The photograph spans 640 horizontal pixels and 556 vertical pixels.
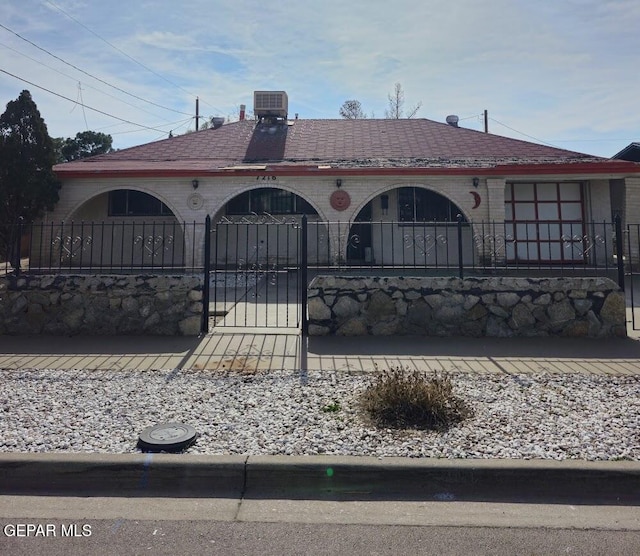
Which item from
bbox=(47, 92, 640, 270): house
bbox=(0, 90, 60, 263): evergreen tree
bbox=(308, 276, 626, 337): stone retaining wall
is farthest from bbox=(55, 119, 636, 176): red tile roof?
bbox=(308, 276, 626, 337): stone retaining wall

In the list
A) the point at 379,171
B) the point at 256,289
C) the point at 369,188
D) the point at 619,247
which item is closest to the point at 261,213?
the point at 369,188

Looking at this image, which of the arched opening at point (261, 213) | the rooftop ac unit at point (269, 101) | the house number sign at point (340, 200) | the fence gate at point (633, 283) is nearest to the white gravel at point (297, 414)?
the fence gate at point (633, 283)

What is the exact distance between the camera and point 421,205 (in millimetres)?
15305

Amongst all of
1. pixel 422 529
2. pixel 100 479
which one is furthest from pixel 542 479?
pixel 100 479

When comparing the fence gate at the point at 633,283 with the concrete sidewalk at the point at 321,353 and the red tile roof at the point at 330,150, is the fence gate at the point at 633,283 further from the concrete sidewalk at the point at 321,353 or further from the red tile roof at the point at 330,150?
the red tile roof at the point at 330,150

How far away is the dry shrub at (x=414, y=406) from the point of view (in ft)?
12.5

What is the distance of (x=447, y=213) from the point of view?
15188 mm

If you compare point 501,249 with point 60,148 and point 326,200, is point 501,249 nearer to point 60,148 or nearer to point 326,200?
point 326,200

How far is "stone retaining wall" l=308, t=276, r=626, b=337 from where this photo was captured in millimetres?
6699

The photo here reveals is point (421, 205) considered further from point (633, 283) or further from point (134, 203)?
point (134, 203)

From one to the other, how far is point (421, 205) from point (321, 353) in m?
10.6

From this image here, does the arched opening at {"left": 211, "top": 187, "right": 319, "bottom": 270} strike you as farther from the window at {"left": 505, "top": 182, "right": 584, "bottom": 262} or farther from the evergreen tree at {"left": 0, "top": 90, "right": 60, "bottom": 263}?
the window at {"left": 505, "top": 182, "right": 584, "bottom": 262}

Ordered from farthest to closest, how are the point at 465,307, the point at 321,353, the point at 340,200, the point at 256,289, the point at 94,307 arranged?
the point at 340,200 < the point at 256,289 < the point at 94,307 < the point at 465,307 < the point at 321,353

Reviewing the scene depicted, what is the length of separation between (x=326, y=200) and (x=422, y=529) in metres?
12.2
